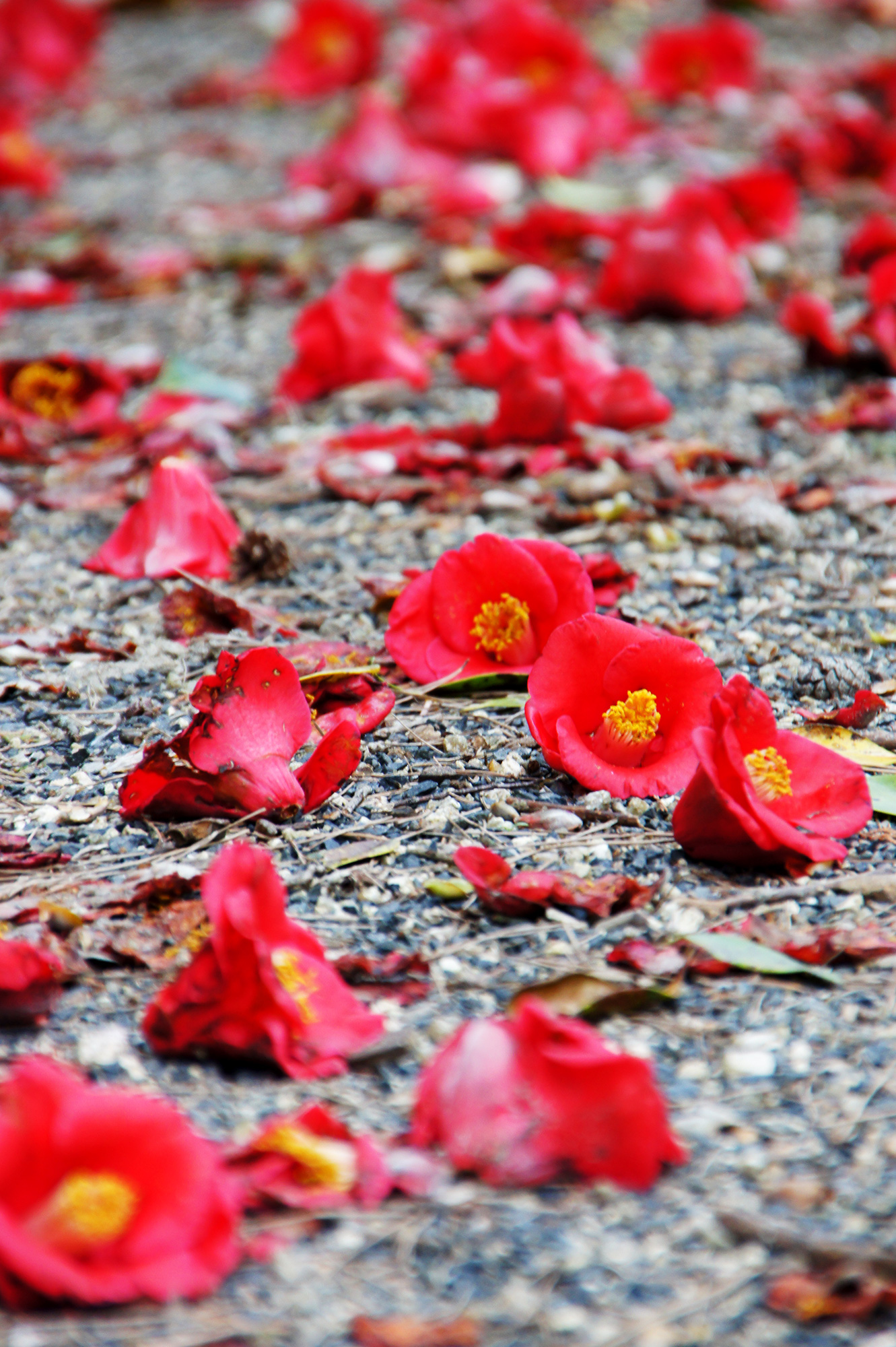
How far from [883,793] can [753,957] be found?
0.36 m

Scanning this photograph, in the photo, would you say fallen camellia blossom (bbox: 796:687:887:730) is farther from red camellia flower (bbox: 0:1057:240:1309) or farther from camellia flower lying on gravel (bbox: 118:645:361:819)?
red camellia flower (bbox: 0:1057:240:1309)

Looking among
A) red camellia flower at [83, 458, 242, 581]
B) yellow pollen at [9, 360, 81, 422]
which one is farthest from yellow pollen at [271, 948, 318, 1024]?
yellow pollen at [9, 360, 81, 422]

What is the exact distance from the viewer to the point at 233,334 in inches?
129

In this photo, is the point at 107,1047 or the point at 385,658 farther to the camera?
the point at 385,658

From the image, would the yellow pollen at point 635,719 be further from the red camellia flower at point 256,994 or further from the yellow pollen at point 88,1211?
the yellow pollen at point 88,1211

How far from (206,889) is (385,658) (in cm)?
78

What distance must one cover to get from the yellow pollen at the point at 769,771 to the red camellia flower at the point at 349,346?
62.0 inches

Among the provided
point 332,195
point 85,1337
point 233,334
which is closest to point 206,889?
point 85,1337

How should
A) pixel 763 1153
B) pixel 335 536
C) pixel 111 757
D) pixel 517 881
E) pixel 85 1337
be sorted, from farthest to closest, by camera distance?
1. pixel 335 536
2. pixel 111 757
3. pixel 517 881
4. pixel 763 1153
5. pixel 85 1337

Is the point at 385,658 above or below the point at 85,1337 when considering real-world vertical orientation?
below

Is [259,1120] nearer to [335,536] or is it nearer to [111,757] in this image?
[111,757]

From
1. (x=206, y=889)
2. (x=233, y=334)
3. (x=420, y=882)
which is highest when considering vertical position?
(x=206, y=889)

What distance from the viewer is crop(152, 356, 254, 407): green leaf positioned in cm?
289

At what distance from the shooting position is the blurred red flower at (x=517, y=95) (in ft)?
12.9
